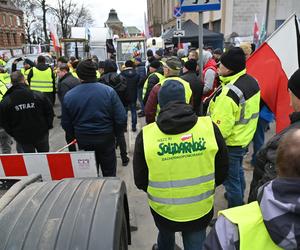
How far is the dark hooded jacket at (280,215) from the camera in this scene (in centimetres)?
112

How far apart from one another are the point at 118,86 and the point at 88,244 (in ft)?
14.8

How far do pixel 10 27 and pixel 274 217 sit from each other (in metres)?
71.9

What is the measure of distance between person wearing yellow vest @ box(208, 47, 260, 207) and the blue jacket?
1131mm

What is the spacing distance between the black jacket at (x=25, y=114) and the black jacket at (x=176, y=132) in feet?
8.39

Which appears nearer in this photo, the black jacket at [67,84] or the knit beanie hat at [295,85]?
the knit beanie hat at [295,85]

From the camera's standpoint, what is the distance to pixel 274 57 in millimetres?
3650

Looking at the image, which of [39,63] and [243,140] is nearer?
[243,140]

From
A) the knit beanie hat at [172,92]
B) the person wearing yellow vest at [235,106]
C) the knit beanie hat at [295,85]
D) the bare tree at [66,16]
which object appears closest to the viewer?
the knit beanie hat at [295,85]

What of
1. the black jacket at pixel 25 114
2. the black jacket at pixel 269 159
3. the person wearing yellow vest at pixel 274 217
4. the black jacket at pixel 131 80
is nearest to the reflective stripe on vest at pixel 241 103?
the black jacket at pixel 269 159

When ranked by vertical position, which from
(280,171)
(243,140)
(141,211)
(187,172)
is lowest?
(141,211)

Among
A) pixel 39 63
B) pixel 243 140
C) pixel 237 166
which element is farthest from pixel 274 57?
pixel 39 63

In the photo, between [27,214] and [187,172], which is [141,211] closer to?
[187,172]

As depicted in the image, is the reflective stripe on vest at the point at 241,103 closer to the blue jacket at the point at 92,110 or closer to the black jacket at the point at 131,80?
the blue jacket at the point at 92,110

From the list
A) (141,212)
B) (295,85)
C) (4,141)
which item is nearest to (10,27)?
(4,141)
